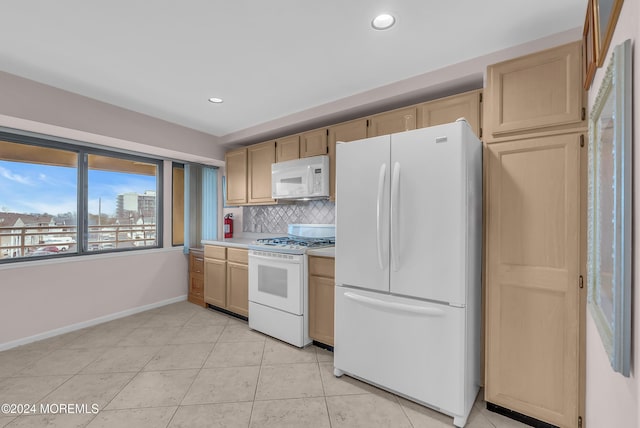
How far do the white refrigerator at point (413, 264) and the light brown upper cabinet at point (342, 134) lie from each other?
2.34ft

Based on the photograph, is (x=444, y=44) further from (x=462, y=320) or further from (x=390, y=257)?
(x=462, y=320)

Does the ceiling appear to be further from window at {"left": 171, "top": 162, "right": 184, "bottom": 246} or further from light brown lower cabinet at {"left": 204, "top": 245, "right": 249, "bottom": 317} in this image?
light brown lower cabinet at {"left": 204, "top": 245, "right": 249, "bottom": 317}

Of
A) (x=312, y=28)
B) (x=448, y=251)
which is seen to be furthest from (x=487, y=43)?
(x=448, y=251)

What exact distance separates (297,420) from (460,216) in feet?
5.20

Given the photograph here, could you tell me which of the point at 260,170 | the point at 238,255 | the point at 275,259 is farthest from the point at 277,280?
the point at 260,170

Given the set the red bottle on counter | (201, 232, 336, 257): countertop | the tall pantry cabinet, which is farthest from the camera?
the red bottle on counter

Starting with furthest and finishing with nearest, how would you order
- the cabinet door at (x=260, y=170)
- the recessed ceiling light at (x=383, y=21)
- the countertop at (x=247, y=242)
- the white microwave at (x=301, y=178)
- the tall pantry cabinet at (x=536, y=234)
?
the cabinet door at (x=260, y=170) < the white microwave at (x=301, y=178) < the countertop at (x=247, y=242) < the recessed ceiling light at (x=383, y=21) < the tall pantry cabinet at (x=536, y=234)

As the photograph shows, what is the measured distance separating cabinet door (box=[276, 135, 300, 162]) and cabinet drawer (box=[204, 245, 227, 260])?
1340 millimetres

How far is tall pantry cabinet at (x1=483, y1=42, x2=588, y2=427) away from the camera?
1.59m

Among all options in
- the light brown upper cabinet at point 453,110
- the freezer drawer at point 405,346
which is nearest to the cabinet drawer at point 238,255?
the freezer drawer at point 405,346

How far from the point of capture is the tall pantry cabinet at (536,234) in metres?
1.59

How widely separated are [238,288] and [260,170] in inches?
58.5

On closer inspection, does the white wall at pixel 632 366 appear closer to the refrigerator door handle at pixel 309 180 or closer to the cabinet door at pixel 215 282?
the refrigerator door handle at pixel 309 180

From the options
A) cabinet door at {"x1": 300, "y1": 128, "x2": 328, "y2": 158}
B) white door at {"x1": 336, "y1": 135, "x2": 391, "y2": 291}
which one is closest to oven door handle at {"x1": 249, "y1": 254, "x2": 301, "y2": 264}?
white door at {"x1": 336, "y1": 135, "x2": 391, "y2": 291}
